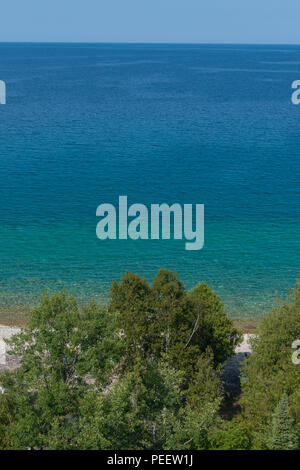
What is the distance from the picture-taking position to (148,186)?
8975 cm

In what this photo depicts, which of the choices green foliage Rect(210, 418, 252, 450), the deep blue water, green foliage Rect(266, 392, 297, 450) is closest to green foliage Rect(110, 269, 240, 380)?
green foliage Rect(210, 418, 252, 450)

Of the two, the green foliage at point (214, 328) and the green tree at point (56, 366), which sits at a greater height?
the green foliage at point (214, 328)

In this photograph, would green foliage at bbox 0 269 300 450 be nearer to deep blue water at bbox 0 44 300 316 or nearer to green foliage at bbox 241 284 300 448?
green foliage at bbox 241 284 300 448

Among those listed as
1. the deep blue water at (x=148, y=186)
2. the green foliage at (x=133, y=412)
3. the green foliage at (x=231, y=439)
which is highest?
the deep blue water at (x=148, y=186)

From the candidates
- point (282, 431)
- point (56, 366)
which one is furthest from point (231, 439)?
point (56, 366)

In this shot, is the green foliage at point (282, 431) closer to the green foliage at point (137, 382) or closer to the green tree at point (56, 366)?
the green foliage at point (137, 382)

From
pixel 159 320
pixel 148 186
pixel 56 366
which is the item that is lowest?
pixel 56 366

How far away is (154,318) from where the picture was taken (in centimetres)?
3184

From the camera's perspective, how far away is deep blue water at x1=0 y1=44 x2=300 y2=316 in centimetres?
6097

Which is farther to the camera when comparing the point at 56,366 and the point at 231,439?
the point at 56,366

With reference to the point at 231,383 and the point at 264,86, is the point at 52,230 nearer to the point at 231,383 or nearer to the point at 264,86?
the point at 231,383

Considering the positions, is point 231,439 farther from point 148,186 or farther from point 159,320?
point 148,186

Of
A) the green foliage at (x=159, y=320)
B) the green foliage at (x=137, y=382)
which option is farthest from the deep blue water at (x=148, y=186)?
the green foliage at (x=137, y=382)

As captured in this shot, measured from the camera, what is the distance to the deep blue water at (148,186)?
61.0 m
